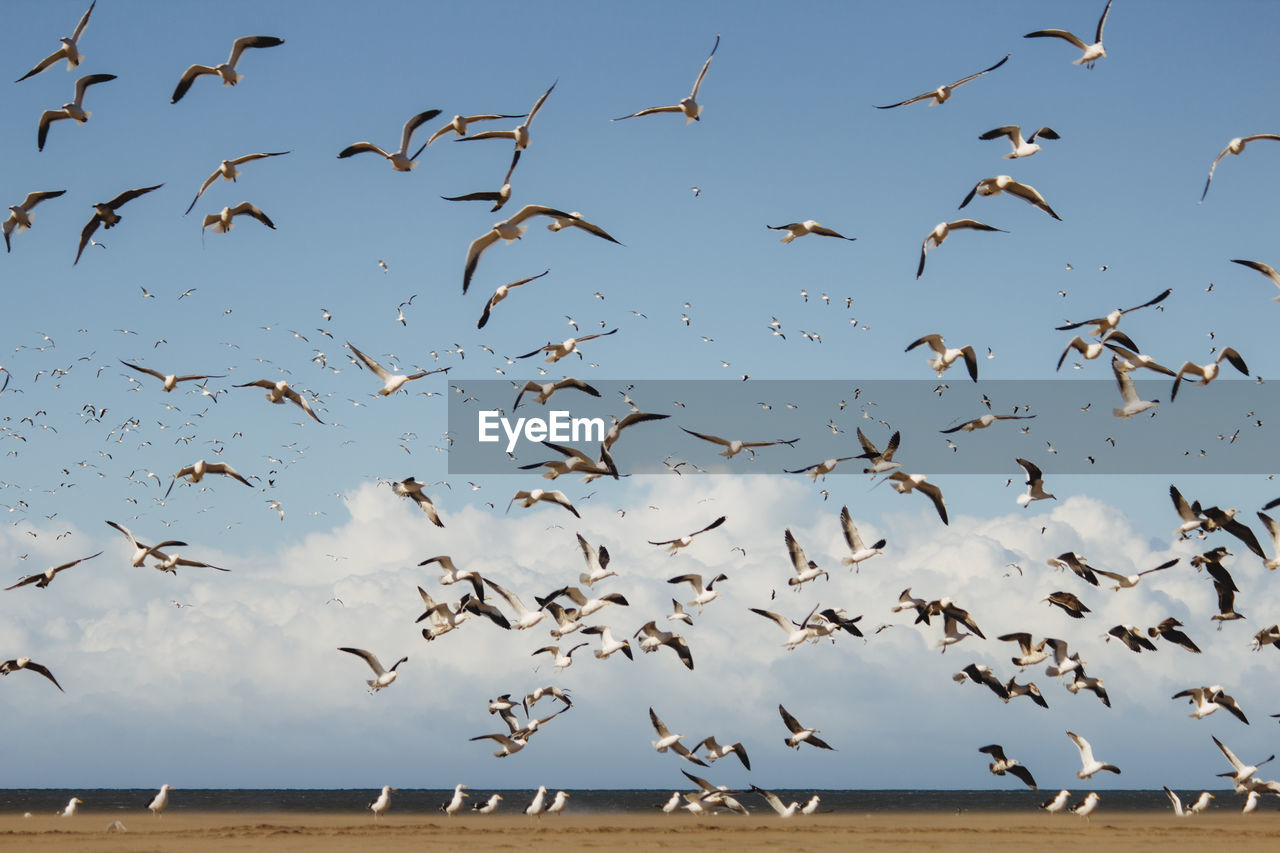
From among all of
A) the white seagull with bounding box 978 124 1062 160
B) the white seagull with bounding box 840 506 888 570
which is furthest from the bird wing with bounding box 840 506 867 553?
the white seagull with bounding box 978 124 1062 160

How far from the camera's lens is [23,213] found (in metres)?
26.8

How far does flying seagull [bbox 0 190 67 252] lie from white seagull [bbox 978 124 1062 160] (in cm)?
2003

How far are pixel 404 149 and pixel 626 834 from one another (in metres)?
27.3

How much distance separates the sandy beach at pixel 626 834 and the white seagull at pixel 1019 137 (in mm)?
22129

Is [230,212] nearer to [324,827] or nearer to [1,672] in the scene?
[1,672]

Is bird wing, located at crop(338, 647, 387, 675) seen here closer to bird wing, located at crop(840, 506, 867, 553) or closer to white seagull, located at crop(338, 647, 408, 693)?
white seagull, located at crop(338, 647, 408, 693)

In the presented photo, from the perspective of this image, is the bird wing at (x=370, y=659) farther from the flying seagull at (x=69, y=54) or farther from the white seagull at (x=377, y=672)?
the flying seagull at (x=69, y=54)

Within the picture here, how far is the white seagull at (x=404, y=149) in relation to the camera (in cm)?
2619

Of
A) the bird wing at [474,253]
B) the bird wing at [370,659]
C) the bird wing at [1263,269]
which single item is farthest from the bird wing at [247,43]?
the bird wing at [1263,269]

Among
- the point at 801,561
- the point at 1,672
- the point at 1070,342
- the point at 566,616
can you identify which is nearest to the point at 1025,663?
the point at 801,561

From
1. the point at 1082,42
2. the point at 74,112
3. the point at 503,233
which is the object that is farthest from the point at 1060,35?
the point at 74,112

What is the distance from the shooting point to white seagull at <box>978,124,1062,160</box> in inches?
1052

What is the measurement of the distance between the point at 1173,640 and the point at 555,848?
18.9m

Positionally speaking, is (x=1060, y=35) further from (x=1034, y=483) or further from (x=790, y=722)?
(x=790, y=722)
